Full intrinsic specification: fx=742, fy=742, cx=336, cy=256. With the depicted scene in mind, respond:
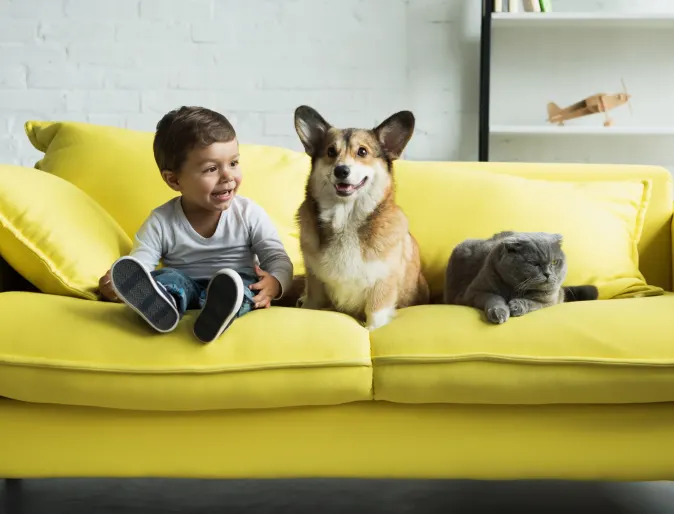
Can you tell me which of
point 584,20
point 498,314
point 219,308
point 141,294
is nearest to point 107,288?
point 141,294

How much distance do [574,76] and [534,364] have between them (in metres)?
2.35

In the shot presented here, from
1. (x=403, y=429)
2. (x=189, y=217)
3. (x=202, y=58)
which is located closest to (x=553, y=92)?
(x=202, y=58)

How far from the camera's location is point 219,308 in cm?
138

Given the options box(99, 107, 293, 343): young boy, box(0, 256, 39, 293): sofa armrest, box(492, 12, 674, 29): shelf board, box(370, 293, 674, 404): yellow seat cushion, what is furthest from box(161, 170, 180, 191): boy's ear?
box(492, 12, 674, 29): shelf board

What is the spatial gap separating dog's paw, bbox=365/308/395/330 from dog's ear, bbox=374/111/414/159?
0.35 m

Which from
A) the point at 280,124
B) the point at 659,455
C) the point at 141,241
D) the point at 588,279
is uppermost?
the point at 280,124

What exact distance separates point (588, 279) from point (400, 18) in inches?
73.3

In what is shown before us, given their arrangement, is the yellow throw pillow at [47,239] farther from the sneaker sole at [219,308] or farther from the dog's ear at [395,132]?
the dog's ear at [395,132]

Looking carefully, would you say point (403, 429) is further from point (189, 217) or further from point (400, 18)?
point (400, 18)

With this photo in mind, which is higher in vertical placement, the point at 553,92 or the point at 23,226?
the point at 553,92

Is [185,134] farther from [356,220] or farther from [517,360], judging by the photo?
[517,360]

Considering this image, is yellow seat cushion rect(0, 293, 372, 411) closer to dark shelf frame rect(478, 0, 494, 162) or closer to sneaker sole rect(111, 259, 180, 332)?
sneaker sole rect(111, 259, 180, 332)

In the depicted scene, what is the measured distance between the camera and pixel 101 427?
56.9 inches

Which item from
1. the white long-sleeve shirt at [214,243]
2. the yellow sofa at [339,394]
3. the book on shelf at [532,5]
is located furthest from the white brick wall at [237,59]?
the yellow sofa at [339,394]
